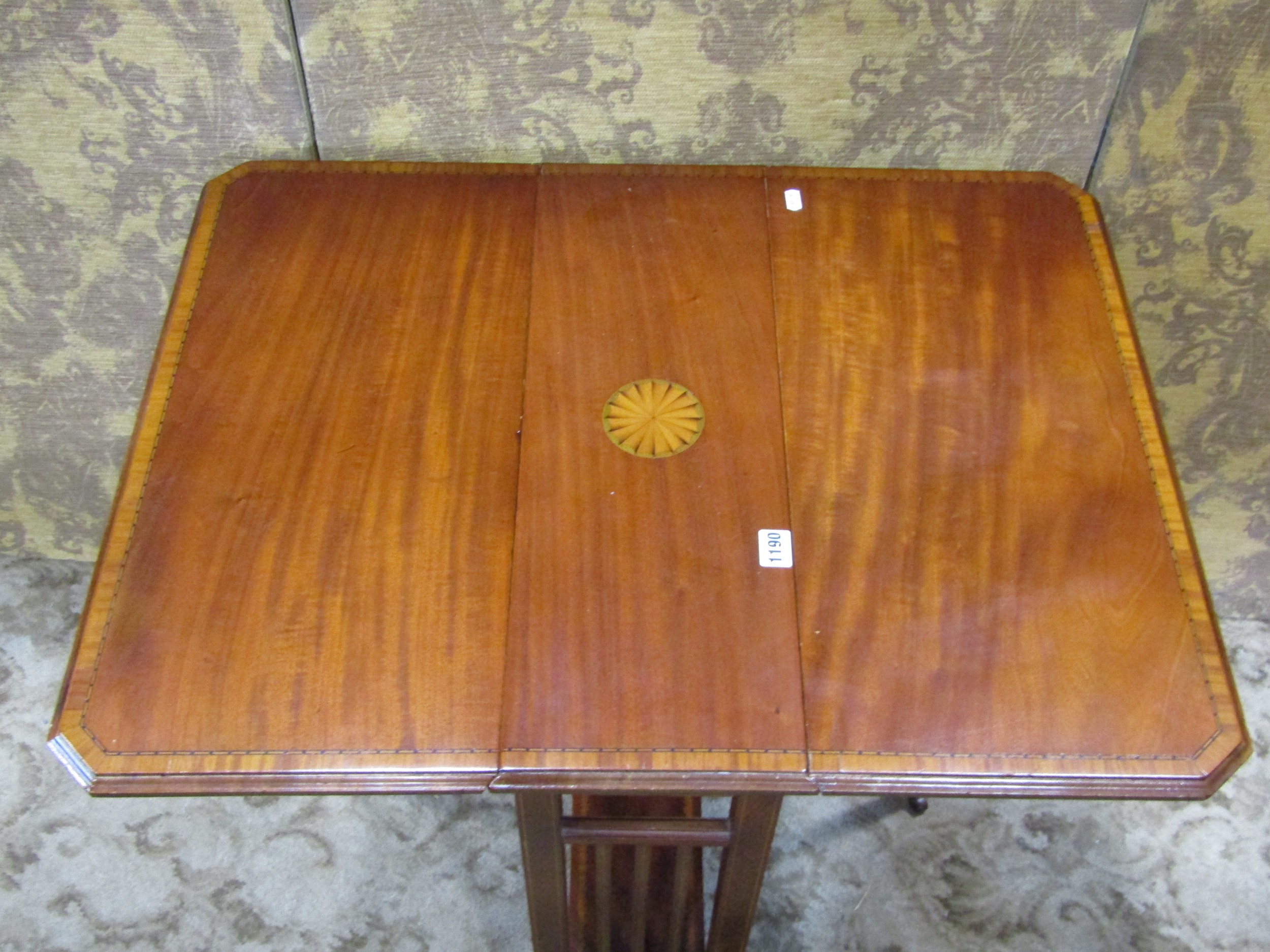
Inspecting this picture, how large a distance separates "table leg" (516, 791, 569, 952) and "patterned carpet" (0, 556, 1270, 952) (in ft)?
0.85

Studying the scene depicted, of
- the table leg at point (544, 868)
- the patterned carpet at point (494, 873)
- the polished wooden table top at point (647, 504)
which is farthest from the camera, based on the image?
the patterned carpet at point (494, 873)

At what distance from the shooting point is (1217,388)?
1.46 meters

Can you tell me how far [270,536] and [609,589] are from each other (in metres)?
0.30

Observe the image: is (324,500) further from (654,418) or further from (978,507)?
(978,507)

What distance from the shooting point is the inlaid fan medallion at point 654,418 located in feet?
3.12

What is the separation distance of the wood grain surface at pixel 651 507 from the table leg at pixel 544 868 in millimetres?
123

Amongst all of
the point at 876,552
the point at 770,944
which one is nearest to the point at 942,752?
the point at 876,552

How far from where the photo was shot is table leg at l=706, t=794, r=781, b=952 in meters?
0.96

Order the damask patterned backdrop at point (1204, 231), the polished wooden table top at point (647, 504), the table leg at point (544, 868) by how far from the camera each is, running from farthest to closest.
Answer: the damask patterned backdrop at point (1204, 231) → the table leg at point (544, 868) → the polished wooden table top at point (647, 504)

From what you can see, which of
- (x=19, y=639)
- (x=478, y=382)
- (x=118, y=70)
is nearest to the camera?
(x=478, y=382)

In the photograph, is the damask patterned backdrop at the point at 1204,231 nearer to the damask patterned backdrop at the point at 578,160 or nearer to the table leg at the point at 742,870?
the damask patterned backdrop at the point at 578,160

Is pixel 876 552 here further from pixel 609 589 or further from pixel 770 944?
pixel 770 944

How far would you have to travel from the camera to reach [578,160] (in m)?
1.26

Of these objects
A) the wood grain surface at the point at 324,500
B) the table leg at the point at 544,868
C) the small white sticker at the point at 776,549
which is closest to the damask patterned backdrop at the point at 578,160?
the wood grain surface at the point at 324,500
